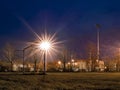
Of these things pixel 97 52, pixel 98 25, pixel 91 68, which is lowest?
pixel 91 68

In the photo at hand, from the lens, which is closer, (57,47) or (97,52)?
(97,52)

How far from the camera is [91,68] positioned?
232 ft

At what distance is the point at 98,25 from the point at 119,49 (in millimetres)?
13238

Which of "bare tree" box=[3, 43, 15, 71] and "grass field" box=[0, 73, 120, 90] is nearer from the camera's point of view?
"grass field" box=[0, 73, 120, 90]

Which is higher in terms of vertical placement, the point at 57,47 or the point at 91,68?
the point at 57,47

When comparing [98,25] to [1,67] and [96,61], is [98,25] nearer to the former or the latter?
[96,61]

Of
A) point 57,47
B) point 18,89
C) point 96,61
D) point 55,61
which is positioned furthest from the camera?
point 55,61

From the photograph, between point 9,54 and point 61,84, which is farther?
point 9,54

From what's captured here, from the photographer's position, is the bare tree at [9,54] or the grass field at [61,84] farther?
the bare tree at [9,54]

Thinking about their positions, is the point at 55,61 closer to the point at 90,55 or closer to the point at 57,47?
the point at 57,47

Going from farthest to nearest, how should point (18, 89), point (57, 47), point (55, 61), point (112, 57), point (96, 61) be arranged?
point (55, 61), point (57, 47), point (112, 57), point (96, 61), point (18, 89)

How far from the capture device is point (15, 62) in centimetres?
7581

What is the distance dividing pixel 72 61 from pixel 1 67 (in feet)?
73.0

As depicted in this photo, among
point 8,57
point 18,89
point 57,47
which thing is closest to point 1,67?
point 8,57
